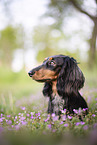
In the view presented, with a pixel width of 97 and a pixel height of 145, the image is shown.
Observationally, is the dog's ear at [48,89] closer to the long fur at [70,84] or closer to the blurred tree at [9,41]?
the long fur at [70,84]

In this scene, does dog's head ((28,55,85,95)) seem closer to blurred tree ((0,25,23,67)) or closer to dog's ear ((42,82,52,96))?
dog's ear ((42,82,52,96))

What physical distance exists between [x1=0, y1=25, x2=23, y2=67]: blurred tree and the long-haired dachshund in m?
29.0

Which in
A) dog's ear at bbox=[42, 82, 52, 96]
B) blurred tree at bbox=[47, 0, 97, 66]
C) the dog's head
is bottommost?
dog's ear at bbox=[42, 82, 52, 96]

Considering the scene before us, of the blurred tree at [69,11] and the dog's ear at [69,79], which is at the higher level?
the blurred tree at [69,11]

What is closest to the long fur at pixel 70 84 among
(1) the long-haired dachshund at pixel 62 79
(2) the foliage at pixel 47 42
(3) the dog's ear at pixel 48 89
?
(1) the long-haired dachshund at pixel 62 79

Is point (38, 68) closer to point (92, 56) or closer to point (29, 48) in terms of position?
point (92, 56)

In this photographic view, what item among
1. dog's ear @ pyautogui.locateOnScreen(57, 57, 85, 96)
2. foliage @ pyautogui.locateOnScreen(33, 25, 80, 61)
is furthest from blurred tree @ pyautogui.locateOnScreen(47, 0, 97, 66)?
foliage @ pyautogui.locateOnScreen(33, 25, 80, 61)

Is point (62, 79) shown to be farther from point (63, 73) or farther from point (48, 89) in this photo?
point (48, 89)

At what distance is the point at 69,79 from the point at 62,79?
0.14 metres

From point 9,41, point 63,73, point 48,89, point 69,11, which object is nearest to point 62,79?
point 63,73

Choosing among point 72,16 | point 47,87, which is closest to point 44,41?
point 72,16

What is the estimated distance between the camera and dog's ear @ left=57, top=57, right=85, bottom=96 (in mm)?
3125

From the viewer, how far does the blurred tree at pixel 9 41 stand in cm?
3123

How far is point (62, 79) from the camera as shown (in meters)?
3.15
